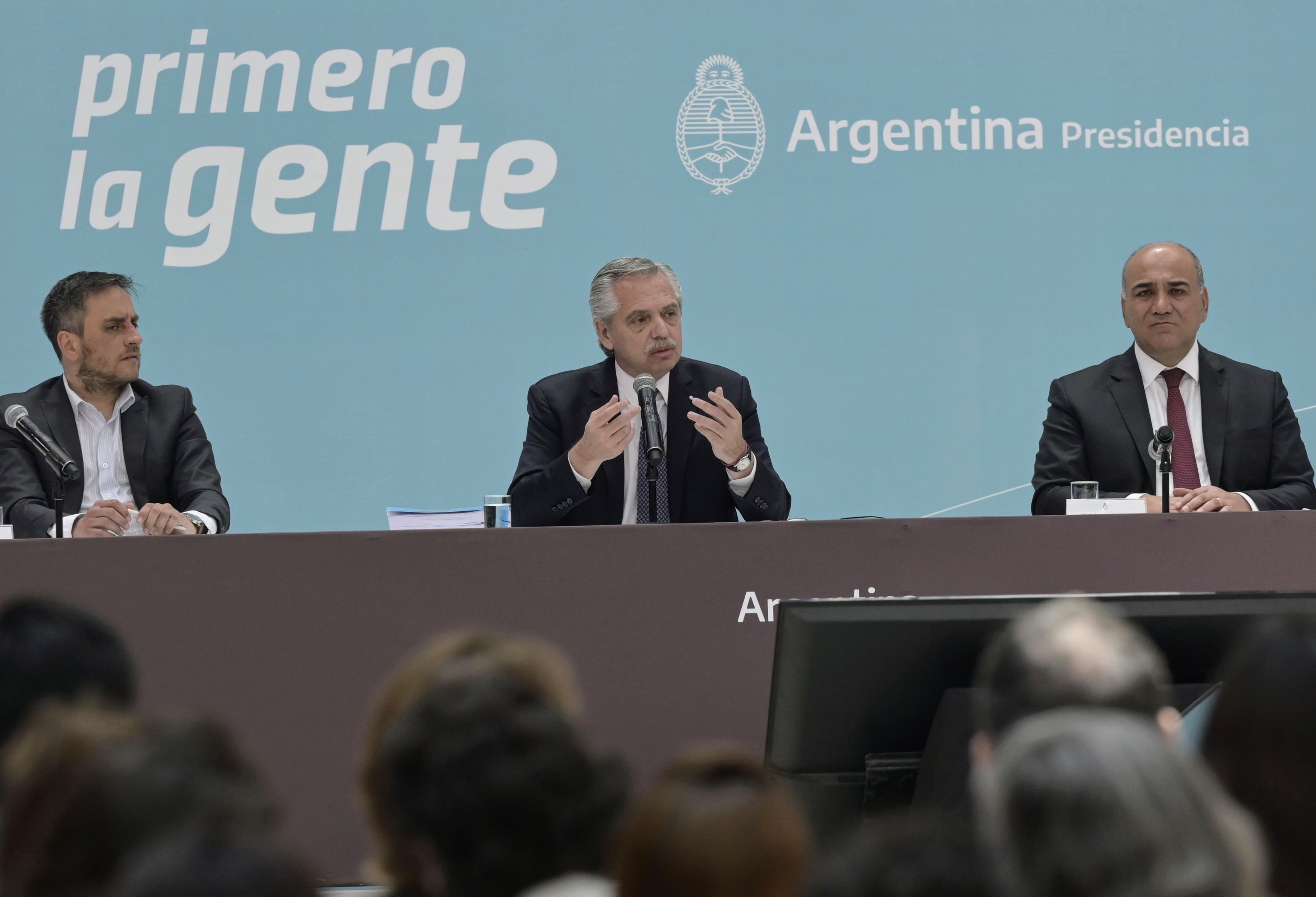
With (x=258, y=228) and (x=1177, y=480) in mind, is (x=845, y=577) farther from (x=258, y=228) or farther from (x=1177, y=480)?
(x=258, y=228)

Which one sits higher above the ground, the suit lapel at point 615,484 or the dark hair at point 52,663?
the suit lapel at point 615,484

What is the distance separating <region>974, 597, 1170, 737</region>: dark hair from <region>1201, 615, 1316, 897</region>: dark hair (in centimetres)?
6

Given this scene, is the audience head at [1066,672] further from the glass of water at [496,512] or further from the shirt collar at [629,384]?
the shirt collar at [629,384]

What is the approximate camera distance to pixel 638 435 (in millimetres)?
3504

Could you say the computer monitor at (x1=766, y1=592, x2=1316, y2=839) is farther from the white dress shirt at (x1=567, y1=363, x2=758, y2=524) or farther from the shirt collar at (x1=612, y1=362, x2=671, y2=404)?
the shirt collar at (x1=612, y1=362, x2=671, y2=404)

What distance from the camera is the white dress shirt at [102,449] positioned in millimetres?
3668

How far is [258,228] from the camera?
463cm

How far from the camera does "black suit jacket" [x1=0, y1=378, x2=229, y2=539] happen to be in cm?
350

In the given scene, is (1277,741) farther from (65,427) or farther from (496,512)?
(65,427)

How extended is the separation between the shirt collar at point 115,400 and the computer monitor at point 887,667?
257 centimetres

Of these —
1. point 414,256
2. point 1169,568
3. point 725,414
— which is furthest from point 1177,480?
point 414,256

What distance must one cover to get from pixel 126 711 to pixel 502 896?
32cm

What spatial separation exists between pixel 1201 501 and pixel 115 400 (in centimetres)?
272

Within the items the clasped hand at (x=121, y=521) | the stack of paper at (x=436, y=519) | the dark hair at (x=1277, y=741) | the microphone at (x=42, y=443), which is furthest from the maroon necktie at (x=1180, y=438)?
the dark hair at (x=1277, y=741)
